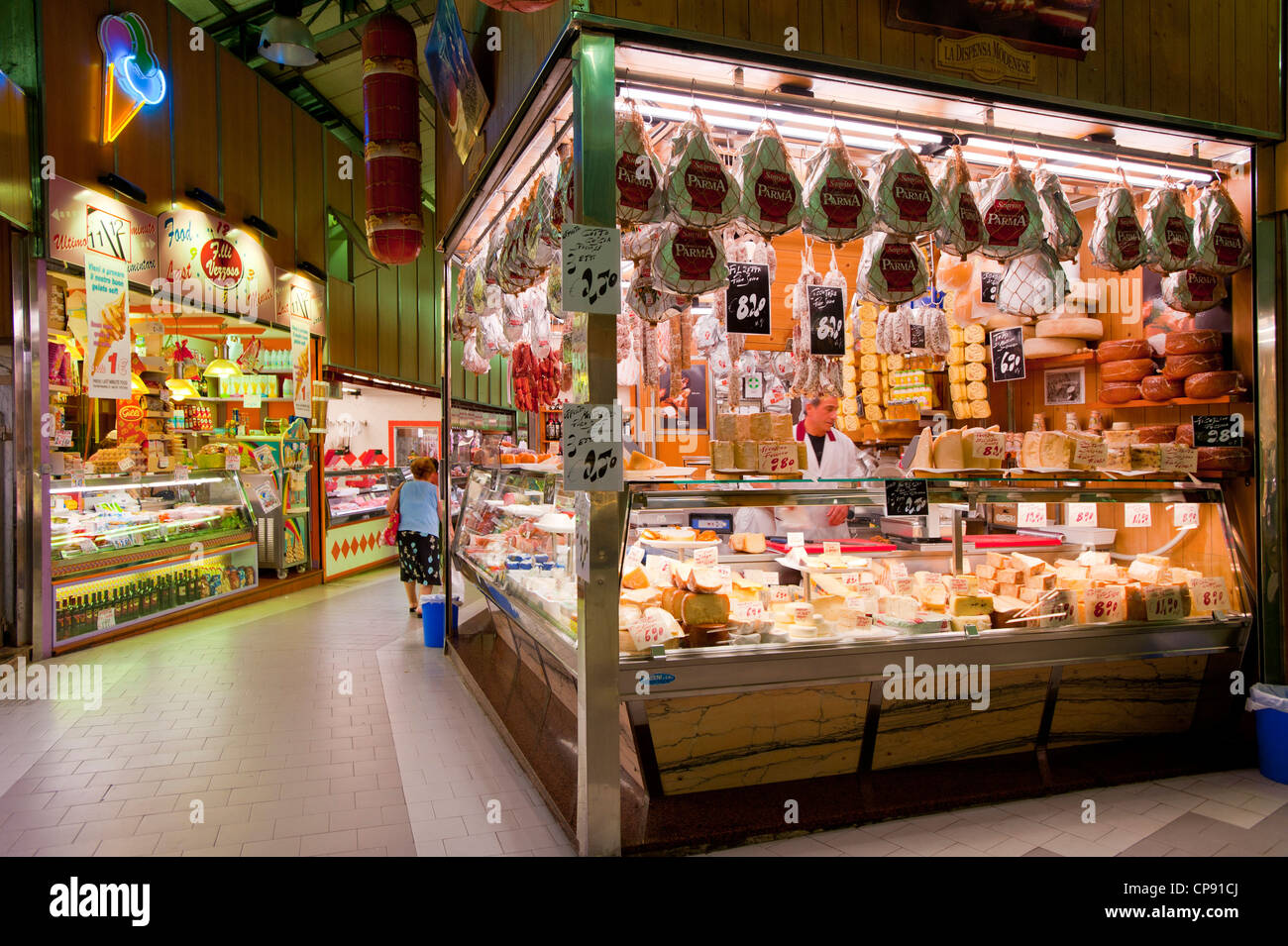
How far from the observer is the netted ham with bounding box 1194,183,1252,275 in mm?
3768

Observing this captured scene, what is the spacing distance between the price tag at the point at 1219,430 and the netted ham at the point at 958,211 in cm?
166

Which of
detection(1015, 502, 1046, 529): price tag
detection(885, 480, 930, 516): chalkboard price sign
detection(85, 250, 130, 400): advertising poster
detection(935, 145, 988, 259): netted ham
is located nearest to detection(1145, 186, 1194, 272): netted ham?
detection(935, 145, 988, 259): netted ham

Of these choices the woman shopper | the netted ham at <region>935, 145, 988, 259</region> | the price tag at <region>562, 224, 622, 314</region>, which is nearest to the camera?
the price tag at <region>562, 224, 622, 314</region>

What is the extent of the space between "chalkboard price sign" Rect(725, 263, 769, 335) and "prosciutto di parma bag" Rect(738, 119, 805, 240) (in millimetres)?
269

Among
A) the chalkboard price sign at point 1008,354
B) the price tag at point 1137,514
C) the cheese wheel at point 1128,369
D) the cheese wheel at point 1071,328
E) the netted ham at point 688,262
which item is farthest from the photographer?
the cheese wheel at point 1071,328

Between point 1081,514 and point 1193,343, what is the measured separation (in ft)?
3.62

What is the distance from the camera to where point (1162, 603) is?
3.63m

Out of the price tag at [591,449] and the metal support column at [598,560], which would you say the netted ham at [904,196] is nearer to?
the metal support column at [598,560]

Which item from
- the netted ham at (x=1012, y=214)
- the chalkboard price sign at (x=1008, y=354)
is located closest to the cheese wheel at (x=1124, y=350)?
the chalkboard price sign at (x=1008, y=354)

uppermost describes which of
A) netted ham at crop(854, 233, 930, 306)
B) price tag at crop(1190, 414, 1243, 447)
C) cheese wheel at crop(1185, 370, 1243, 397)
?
netted ham at crop(854, 233, 930, 306)

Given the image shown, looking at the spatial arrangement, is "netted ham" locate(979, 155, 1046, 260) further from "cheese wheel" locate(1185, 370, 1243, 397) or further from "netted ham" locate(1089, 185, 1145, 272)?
"cheese wheel" locate(1185, 370, 1243, 397)

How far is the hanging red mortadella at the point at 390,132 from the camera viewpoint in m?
5.00

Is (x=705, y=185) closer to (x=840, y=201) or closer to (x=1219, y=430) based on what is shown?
(x=840, y=201)

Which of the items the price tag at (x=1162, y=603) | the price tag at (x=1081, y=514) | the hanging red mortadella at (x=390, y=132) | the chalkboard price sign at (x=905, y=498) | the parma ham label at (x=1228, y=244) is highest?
the hanging red mortadella at (x=390, y=132)
